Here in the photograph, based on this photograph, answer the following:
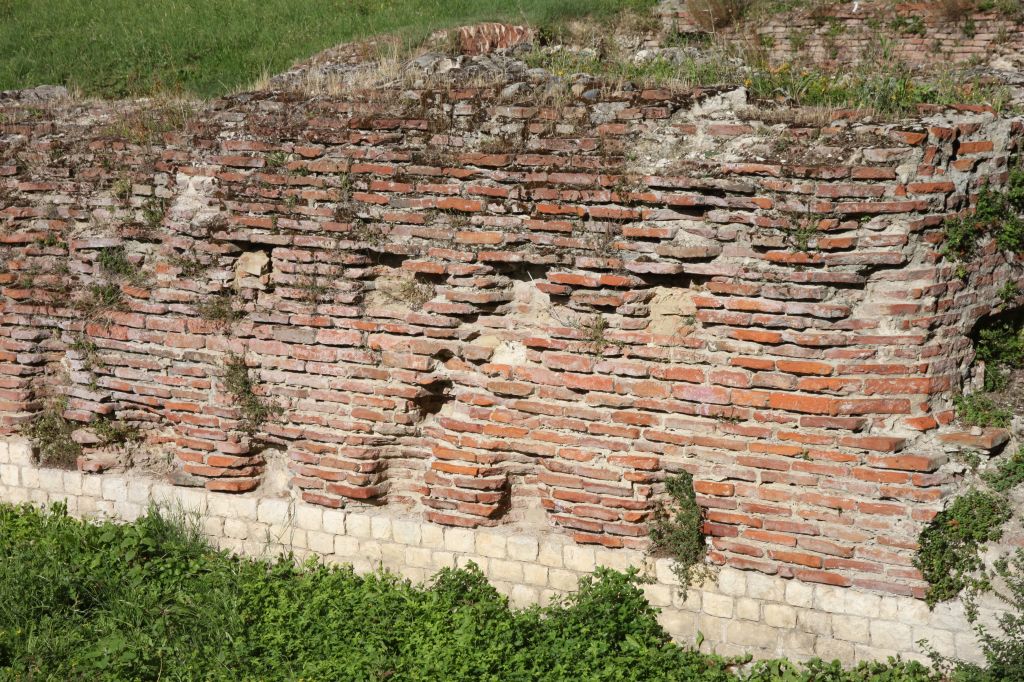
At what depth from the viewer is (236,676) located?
4262mm

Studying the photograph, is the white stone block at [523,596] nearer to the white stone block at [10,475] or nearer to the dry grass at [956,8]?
the white stone block at [10,475]

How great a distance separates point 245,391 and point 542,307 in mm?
1982

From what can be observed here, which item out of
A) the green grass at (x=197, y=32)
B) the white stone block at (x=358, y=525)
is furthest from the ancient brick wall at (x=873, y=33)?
the white stone block at (x=358, y=525)

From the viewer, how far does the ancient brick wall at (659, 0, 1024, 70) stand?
8.95 m

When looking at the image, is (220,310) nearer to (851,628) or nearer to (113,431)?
(113,431)

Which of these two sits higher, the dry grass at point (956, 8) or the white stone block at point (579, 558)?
the dry grass at point (956, 8)

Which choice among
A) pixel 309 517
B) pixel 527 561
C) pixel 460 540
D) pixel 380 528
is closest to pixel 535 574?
pixel 527 561

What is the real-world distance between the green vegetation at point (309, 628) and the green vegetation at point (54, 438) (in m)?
0.80

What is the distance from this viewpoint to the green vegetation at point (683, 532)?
14.5ft

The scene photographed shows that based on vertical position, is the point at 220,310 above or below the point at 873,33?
below

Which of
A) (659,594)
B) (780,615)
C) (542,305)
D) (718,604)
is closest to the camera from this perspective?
(780,615)

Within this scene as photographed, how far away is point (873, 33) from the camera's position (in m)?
9.38

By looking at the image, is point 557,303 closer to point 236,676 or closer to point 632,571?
point 632,571

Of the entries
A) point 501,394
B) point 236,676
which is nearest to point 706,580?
point 501,394
